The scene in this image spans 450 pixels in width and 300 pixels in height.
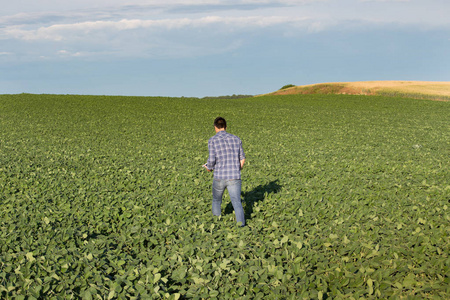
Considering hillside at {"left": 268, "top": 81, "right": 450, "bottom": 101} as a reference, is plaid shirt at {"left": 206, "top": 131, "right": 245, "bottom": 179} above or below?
below

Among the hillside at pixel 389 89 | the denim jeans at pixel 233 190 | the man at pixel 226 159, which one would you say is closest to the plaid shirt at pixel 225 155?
the man at pixel 226 159

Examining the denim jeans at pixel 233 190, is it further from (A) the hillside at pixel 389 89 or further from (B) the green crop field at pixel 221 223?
(A) the hillside at pixel 389 89

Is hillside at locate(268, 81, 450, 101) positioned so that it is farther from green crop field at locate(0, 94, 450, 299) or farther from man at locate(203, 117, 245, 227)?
man at locate(203, 117, 245, 227)

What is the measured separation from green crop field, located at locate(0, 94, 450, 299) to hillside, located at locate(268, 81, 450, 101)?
50.8 metres

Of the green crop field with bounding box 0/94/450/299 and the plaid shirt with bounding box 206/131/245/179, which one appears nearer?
the green crop field with bounding box 0/94/450/299

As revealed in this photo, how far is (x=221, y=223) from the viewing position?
860 cm

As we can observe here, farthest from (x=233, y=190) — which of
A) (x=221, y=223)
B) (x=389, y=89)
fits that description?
(x=389, y=89)

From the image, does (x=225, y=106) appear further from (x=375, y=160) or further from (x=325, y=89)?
(x=325, y=89)

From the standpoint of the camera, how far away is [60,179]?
1291 cm

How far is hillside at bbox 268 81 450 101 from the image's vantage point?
224 feet

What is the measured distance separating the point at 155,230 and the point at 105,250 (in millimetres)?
1345

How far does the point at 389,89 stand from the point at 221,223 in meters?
74.6

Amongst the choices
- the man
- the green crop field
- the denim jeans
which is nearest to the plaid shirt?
the man

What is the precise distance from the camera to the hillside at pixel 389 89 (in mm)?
68406
